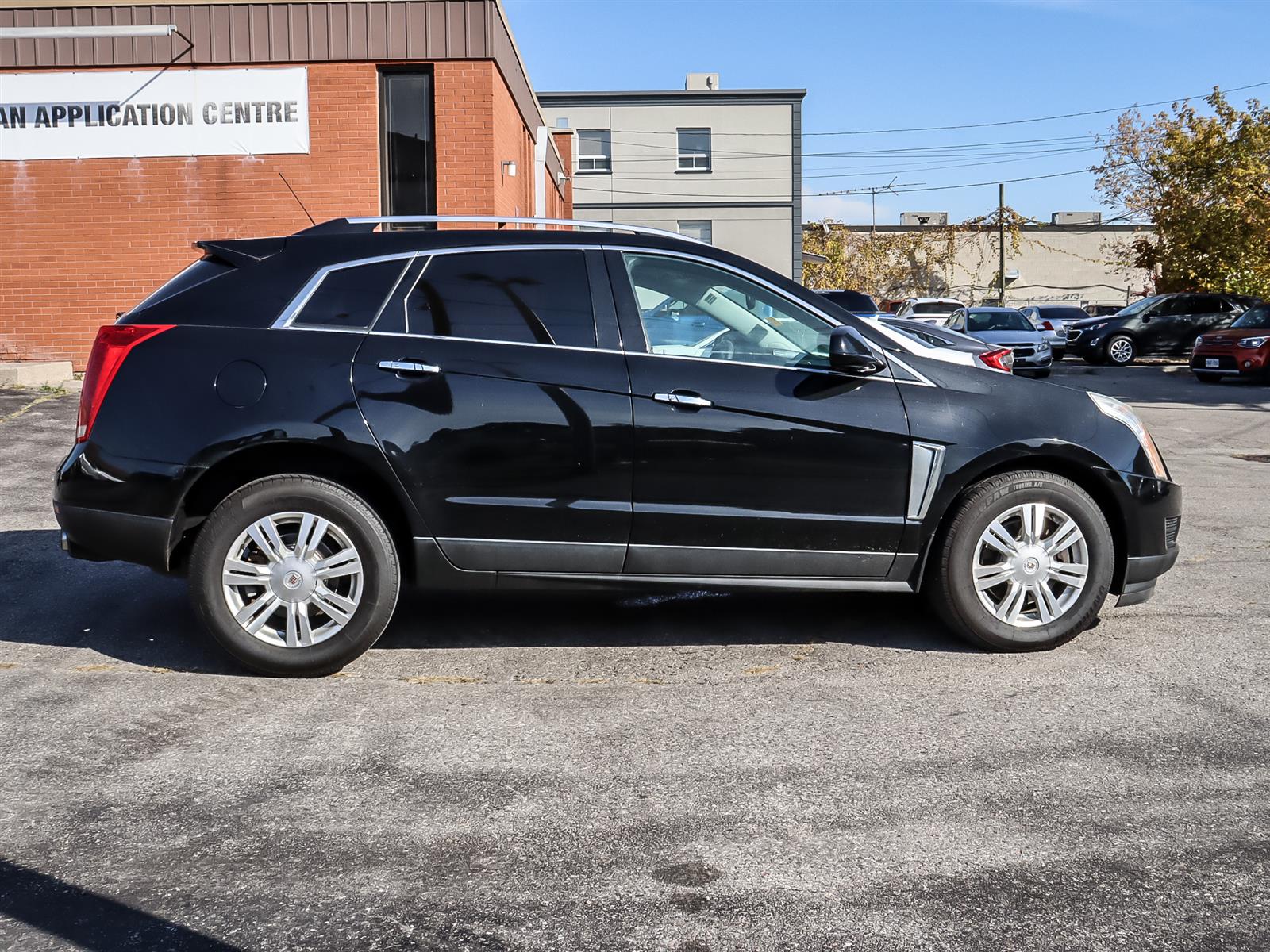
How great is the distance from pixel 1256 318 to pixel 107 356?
25.5m

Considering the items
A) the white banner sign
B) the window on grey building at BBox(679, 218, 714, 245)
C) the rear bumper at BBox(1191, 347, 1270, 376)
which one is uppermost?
the window on grey building at BBox(679, 218, 714, 245)

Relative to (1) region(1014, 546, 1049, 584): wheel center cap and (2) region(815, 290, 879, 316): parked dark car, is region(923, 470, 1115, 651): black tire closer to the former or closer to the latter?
(1) region(1014, 546, 1049, 584): wheel center cap

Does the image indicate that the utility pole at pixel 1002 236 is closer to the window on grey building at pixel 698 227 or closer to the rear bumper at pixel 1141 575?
the window on grey building at pixel 698 227

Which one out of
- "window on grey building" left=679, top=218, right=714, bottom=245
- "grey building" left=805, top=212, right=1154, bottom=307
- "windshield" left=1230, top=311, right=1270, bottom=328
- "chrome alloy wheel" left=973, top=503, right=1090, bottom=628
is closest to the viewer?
"chrome alloy wheel" left=973, top=503, right=1090, bottom=628

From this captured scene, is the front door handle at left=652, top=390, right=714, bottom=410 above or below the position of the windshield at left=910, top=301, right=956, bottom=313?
below

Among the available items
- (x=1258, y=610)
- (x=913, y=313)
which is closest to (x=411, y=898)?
(x=1258, y=610)

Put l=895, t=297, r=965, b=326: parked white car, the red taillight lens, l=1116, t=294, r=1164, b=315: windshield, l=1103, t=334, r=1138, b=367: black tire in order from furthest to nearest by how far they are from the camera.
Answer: l=895, t=297, r=965, b=326: parked white car, l=1116, t=294, r=1164, b=315: windshield, l=1103, t=334, r=1138, b=367: black tire, the red taillight lens

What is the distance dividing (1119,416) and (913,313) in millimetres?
28039

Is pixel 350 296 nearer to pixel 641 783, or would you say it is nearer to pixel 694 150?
pixel 641 783

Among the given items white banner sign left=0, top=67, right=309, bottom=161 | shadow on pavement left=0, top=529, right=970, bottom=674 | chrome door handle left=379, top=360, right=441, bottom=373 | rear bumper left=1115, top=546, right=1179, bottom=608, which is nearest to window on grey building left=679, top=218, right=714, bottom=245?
white banner sign left=0, top=67, right=309, bottom=161

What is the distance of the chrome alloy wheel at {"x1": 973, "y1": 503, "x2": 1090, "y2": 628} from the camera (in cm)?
545

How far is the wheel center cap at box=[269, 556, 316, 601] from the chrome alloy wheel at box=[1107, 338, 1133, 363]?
30296 mm

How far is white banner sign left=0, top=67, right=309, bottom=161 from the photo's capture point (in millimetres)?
16328

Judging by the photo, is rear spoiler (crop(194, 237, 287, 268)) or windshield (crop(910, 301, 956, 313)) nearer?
rear spoiler (crop(194, 237, 287, 268))
